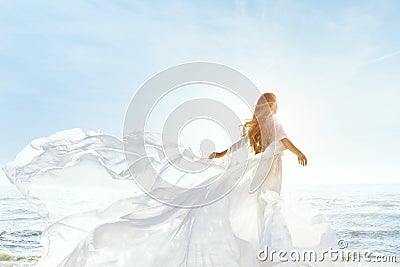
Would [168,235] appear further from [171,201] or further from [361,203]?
[361,203]

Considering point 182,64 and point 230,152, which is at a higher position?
point 182,64

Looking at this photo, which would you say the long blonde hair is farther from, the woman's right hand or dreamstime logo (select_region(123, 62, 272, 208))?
the woman's right hand

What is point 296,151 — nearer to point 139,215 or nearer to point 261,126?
point 261,126

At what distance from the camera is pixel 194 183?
4430 millimetres

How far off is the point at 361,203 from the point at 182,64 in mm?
11129

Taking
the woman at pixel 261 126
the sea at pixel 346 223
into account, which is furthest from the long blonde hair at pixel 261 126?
the sea at pixel 346 223

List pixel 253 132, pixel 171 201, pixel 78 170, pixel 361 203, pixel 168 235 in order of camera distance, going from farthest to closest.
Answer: pixel 361 203, pixel 78 170, pixel 253 132, pixel 171 201, pixel 168 235

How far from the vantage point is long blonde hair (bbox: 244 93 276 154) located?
14.6 ft

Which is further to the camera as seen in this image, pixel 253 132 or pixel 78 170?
pixel 78 170

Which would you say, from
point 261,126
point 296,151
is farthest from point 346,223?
point 296,151

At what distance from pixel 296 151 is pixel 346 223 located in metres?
7.63

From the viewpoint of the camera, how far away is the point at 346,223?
10.9 metres

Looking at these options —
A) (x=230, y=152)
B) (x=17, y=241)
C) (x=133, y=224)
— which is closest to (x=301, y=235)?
(x=230, y=152)

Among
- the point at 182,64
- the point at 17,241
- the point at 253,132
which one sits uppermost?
the point at 182,64
